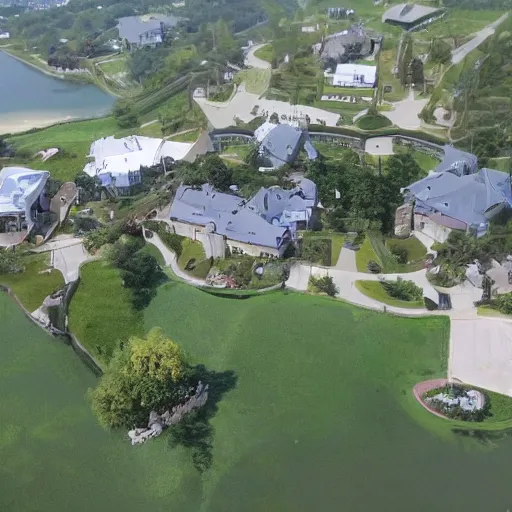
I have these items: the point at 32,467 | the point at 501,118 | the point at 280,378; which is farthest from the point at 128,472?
the point at 501,118

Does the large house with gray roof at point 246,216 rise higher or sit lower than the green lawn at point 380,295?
higher

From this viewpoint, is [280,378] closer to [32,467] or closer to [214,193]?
[32,467]

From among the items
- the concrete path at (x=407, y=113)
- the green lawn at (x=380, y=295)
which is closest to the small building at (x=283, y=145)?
the concrete path at (x=407, y=113)

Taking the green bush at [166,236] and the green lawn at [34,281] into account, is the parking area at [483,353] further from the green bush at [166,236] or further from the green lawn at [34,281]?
Result: the green lawn at [34,281]

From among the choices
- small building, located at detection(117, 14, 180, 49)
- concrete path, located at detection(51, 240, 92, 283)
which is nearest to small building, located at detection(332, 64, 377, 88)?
small building, located at detection(117, 14, 180, 49)

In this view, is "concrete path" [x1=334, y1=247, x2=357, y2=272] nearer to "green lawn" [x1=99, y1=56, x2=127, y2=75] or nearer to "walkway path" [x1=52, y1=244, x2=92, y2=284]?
"walkway path" [x1=52, y1=244, x2=92, y2=284]
